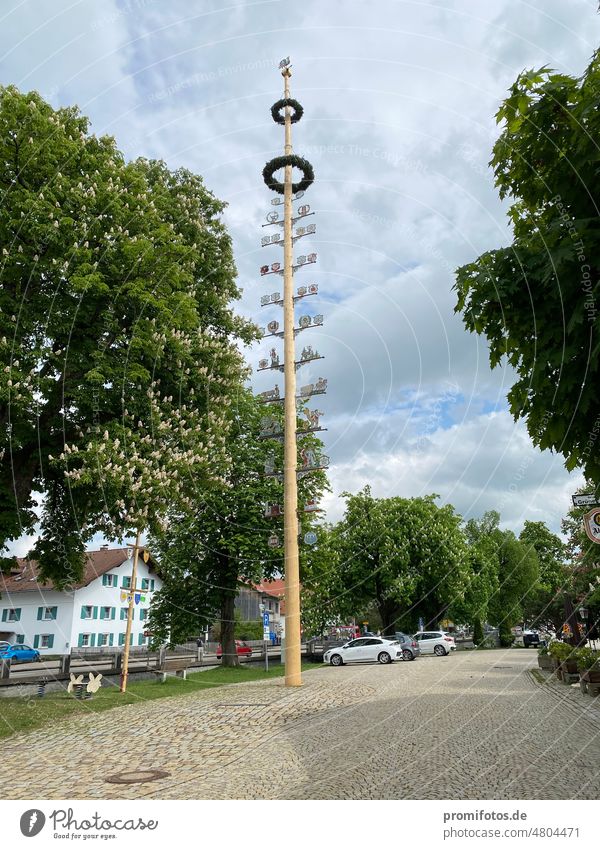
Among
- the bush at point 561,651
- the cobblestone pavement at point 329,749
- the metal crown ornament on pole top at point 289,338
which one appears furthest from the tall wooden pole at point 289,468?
the bush at point 561,651

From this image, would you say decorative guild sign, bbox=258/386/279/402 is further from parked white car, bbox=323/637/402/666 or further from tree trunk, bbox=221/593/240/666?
parked white car, bbox=323/637/402/666

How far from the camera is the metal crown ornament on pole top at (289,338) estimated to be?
22766 mm

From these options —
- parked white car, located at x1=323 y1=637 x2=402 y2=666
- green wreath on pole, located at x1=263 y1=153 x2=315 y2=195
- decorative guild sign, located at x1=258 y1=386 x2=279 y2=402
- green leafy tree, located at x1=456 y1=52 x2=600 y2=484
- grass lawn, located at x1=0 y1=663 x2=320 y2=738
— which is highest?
green wreath on pole, located at x1=263 y1=153 x2=315 y2=195

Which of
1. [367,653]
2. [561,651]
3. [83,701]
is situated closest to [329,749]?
[83,701]

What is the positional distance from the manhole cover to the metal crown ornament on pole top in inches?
551

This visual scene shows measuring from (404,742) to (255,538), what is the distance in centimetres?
2200

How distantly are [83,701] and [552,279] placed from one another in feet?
58.1

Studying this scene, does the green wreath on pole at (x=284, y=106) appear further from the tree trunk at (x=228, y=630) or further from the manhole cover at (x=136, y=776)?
the manhole cover at (x=136, y=776)

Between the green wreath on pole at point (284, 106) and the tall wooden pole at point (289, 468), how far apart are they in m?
0.36

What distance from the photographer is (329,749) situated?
10070 millimetres

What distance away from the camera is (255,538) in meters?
32.2

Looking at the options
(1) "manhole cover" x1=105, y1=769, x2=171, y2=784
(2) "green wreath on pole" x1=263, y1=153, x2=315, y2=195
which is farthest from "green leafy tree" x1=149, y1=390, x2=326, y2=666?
(1) "manhole cover" x1=105, y1=769, x2=171, y2=784

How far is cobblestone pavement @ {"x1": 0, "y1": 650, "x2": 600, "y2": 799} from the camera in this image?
7516mm

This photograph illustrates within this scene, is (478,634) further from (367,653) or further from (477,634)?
(367,653)
